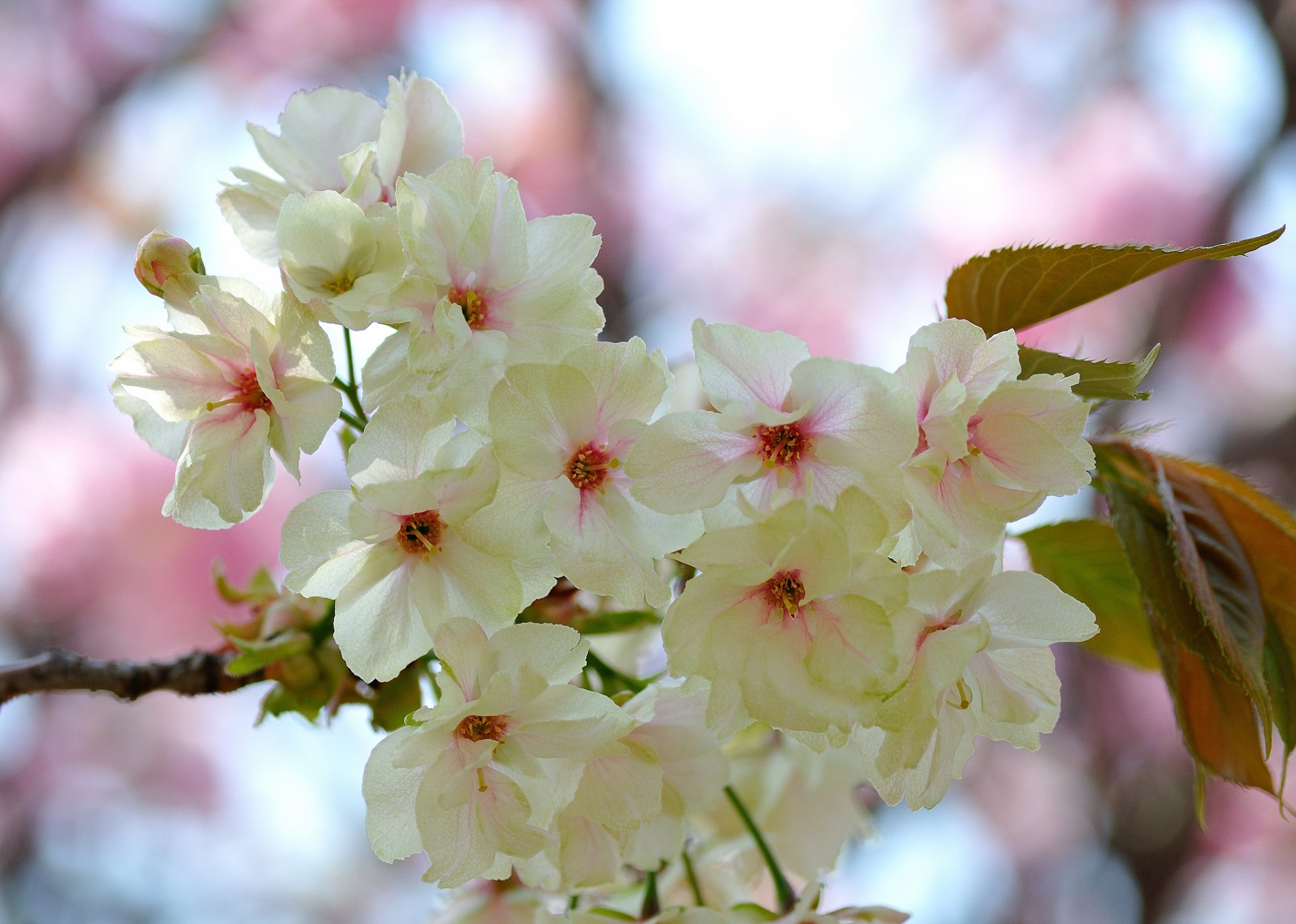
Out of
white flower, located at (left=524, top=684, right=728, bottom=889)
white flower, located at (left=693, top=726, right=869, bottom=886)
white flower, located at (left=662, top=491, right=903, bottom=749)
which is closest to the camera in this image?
white flower, located at (left=662, top=491, right=903, bottom=749)

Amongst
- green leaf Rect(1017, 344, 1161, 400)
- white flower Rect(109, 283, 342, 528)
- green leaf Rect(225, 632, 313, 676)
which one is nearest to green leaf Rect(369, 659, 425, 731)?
green leaf Rect(225, 632, 313, 676)

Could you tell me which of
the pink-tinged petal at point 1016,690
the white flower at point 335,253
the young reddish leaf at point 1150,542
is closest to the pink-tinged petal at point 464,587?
the white flower at point 335,253

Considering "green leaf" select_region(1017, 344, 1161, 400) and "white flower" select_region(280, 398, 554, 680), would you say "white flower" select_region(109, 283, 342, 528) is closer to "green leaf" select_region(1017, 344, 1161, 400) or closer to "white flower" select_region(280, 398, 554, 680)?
"white flower" select_region(280, 398, 554, 680)

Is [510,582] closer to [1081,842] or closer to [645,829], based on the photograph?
[645,829]

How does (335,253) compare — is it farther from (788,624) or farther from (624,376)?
(788,624)

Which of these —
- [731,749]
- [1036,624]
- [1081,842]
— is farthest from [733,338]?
[1081,842]
